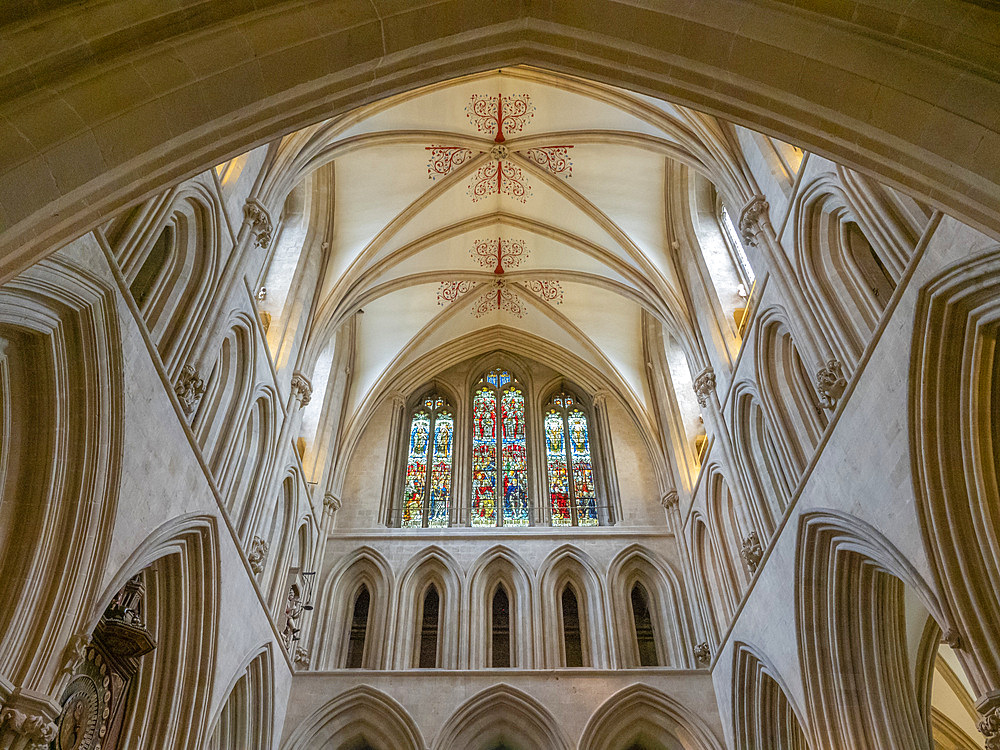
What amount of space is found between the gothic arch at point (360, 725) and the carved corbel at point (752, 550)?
5.14 metres

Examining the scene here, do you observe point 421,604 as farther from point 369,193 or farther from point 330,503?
point 369,193

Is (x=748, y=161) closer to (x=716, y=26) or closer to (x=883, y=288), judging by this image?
(x=883, y=288)

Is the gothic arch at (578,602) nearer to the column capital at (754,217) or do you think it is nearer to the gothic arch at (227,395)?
the gothic arch at (227,395)

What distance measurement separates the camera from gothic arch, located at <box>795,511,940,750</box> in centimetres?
818

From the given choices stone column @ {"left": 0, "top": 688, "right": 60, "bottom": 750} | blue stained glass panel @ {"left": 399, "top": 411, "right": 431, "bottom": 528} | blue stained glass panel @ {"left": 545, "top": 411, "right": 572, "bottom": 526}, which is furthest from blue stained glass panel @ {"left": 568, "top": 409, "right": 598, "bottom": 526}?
stone column @ {"left": 0, "top": 688, "right": 60, "bottom": 750}

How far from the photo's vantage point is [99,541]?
255 inches

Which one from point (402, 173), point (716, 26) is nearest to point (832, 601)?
point (716, 26)

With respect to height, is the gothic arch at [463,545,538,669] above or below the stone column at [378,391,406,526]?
below

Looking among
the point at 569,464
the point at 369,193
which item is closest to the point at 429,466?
the point at 569,464

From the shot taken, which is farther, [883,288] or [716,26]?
[883,288]

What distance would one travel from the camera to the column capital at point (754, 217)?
9.66 meters

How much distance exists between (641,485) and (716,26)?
11241mm

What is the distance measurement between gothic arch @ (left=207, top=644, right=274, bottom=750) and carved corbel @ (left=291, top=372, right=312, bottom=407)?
135 inches

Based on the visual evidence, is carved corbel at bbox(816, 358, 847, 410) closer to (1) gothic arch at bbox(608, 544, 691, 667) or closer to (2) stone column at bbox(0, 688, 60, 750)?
(1) gothic arch at bbox(608, 544, 691, 667)
